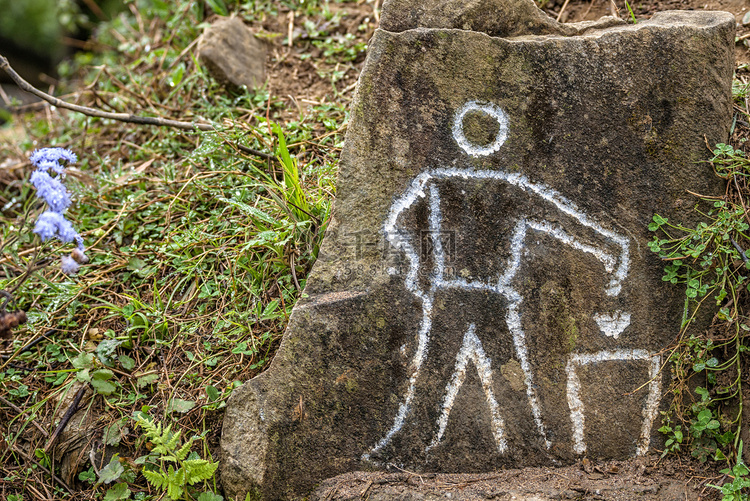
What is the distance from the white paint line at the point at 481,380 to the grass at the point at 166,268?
682mm

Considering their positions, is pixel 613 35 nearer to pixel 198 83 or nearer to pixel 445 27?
pixel 445 27

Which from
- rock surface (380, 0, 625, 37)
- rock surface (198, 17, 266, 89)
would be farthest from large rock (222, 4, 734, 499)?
rock surface (198, 17, 266, 89)

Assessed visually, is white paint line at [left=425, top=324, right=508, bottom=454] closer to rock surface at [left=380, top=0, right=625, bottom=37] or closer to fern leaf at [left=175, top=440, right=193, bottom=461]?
fern leaf at [left=175, top=440, right=193, bottom=461]

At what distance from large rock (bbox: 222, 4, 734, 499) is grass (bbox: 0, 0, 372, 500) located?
366mm

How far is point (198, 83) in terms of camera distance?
127 inches

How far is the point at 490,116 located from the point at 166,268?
1.52 m

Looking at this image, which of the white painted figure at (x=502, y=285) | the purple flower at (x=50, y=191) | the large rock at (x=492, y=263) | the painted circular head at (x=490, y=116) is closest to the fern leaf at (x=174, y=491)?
the large rock at (x=492, y=263)

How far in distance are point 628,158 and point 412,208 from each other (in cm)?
76

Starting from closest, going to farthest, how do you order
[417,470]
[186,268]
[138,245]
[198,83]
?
1. [417,470]
2. [186,268]
3. [138,245]
4. [198,83]

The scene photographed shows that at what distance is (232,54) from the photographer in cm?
310

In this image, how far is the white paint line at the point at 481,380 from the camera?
73.3 inches

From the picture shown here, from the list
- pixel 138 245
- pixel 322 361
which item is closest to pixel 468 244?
pixel 322 361

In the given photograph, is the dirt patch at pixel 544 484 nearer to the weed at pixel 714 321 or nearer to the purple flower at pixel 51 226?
the weed at pixel 714 321

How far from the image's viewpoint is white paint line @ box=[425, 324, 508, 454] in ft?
6.11
